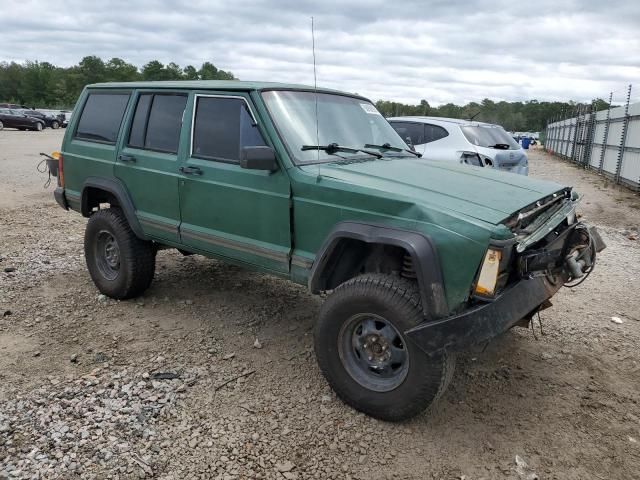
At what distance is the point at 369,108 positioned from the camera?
4699 millimetres

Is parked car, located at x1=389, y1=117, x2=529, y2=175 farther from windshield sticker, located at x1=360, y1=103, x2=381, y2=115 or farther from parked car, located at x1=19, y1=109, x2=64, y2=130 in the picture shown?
parked car, located at x1=19, y1=109, x2=64, y2=130

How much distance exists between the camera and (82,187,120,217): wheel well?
16.4 feet

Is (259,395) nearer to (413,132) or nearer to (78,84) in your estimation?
(413,132)

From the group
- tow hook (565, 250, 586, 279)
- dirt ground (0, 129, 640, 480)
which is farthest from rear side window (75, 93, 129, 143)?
tow hook (565, 250, 586, 279)

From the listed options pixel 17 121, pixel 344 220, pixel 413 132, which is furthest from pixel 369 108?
pixel 17 121

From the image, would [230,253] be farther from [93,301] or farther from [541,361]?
[541,361]

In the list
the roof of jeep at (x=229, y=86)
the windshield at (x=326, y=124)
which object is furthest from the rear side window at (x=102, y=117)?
the windshield at (x=326, y=124)

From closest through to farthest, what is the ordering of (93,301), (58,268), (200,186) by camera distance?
(200,186) < (93,301) < (58,268)

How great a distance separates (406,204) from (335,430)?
1.42 meters

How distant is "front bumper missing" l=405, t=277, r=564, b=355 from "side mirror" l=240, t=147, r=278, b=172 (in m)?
1.44

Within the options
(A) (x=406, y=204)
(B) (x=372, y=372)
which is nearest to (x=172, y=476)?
(B) (x=372, y=372)

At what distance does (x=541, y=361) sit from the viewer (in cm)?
399

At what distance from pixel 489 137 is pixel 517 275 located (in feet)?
22.8

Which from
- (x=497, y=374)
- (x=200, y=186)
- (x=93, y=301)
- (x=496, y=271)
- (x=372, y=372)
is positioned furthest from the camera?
(x=93, y=301)
